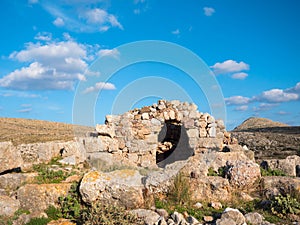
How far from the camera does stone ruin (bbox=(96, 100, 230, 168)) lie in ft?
37.1

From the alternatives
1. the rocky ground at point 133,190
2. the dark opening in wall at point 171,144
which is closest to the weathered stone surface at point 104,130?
the rocky ground at point 133,190

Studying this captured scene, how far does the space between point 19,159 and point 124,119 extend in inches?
178

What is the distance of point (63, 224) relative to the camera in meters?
5.86

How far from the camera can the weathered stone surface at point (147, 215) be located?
5.65 m

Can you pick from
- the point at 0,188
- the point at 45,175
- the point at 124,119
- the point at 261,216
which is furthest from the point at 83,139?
the point at 261,216

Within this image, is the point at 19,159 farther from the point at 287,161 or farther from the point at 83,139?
the point at 287,161

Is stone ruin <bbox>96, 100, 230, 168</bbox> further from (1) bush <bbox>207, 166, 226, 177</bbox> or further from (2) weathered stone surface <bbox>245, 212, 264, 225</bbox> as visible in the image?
(2) weathered stone surface <bbox>245, 212, 264, 225</bbox>

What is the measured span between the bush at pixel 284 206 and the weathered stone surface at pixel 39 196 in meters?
4.88

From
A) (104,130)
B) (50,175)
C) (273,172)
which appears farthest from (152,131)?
(50,175)

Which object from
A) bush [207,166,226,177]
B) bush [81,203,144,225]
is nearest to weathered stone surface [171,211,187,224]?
bush [81,203,144,225]

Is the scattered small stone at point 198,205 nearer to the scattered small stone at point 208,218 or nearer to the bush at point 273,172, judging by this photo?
the scattered small stone at point 208,218

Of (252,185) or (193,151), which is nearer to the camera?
(252,185)

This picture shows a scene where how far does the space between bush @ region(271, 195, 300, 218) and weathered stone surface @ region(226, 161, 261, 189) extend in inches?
44.9

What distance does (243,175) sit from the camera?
763 centimetres
